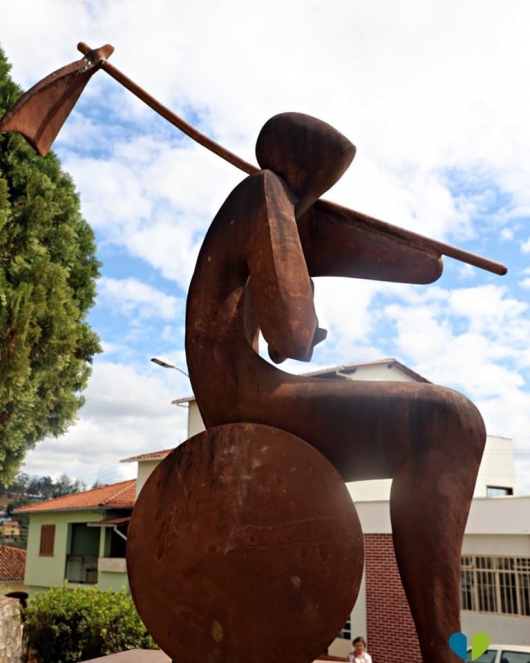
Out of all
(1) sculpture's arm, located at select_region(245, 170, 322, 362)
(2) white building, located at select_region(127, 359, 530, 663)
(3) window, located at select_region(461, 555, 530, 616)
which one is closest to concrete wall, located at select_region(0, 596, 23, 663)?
(2) white building, located at select_region(127, 359, 530, 663)

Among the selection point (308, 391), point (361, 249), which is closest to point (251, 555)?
point (308, 391)

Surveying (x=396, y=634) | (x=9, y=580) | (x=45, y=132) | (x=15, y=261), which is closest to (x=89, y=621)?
(x=15, y=261)

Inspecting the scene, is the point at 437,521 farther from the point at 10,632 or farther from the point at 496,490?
the point at 496,490

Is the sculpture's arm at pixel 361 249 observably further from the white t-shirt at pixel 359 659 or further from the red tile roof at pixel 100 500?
the red tile roof at pixel 100 500

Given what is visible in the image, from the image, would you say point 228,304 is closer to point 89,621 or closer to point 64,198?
point 89,621

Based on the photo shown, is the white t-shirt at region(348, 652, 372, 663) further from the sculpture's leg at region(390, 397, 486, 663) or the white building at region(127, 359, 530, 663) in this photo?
the sculpture's leg at region(390, 397, 486, 663)

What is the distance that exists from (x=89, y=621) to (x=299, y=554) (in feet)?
26.5

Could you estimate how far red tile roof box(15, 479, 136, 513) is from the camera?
73.8 feet

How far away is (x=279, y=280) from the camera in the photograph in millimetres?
2760

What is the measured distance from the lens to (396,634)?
1346 centimetres

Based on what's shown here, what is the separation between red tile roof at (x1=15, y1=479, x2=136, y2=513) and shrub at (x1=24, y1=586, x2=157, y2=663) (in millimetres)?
11710

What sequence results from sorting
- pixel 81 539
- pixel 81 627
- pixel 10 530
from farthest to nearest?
1. pixel 10 530
2. pixel 81 539
3. pixel 81 627

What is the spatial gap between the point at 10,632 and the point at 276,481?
8206 mm

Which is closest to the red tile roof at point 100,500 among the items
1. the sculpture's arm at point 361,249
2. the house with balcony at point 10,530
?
the sculpture's arm at point 361,249
